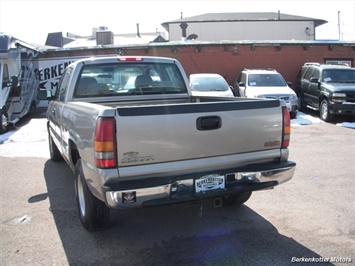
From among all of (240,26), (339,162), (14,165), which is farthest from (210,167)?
(240,26)

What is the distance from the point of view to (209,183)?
11.4 ft

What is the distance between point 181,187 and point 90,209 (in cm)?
113

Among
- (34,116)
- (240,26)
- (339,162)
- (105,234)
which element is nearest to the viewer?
(105,234)

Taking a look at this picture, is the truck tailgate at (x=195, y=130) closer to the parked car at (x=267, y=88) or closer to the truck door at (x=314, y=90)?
the parked car at (x=267, y=88)

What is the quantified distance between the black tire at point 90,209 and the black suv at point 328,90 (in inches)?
406

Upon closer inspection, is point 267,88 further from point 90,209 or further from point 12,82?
point 90,209

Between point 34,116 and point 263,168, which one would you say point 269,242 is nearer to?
point 263,168

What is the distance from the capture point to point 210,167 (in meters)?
3.54

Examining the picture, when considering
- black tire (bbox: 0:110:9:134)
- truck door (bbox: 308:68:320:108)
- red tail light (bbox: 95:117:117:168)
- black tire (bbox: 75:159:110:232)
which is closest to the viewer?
red tail light (bbox: 95:117:117:168)

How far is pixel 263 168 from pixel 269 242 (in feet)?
2.55

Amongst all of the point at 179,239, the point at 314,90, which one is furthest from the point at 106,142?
the point at 314,90

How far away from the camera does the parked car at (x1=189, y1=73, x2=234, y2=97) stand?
1291 cm

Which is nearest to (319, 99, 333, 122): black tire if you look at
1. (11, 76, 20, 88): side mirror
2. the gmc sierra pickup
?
the gmc sierra pickup

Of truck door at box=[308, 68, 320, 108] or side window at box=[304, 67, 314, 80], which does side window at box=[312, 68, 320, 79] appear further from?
side window at box=[304, 67, 314, 80]
